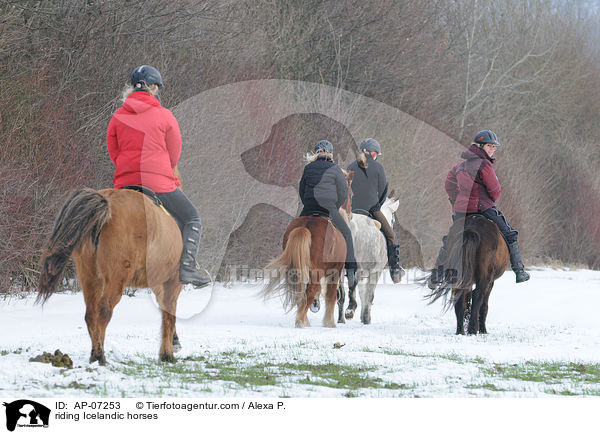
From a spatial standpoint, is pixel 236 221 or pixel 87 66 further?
pixel 236 221

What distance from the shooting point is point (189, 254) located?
7.20m

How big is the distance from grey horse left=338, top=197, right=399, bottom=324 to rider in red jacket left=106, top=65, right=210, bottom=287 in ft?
15.7

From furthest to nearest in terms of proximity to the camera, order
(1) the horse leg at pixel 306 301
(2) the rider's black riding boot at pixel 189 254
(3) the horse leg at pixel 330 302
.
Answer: (3) the horse leg at pixel 330 302 < (1) the horse leg at pixel 306 301 < (2) the rider's black riding boot at pixel 189 254

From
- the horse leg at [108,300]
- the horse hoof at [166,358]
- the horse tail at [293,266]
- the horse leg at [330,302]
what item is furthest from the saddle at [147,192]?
the horse leg at [330,302]

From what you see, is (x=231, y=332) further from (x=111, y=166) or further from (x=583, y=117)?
(x=583, y=117)

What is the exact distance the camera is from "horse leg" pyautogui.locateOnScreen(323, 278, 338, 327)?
10766mm

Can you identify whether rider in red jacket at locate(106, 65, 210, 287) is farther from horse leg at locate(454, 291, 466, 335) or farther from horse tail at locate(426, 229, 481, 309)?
horse leg at locate(454, 291, 466, 335)

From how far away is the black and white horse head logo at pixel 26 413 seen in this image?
16.1 ft

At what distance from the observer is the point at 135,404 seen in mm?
5152

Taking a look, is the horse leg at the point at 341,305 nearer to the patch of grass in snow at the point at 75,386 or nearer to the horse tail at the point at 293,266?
the horse tail at the point at 293,266

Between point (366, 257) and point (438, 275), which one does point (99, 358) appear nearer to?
point (438, 275)

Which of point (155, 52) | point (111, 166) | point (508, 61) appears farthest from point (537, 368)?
point (508, 61)

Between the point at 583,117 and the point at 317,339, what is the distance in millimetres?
32531

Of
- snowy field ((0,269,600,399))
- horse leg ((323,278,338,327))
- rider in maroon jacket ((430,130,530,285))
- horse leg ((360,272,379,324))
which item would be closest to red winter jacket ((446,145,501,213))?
rider in maroon jacket ((430,130,530,285))
